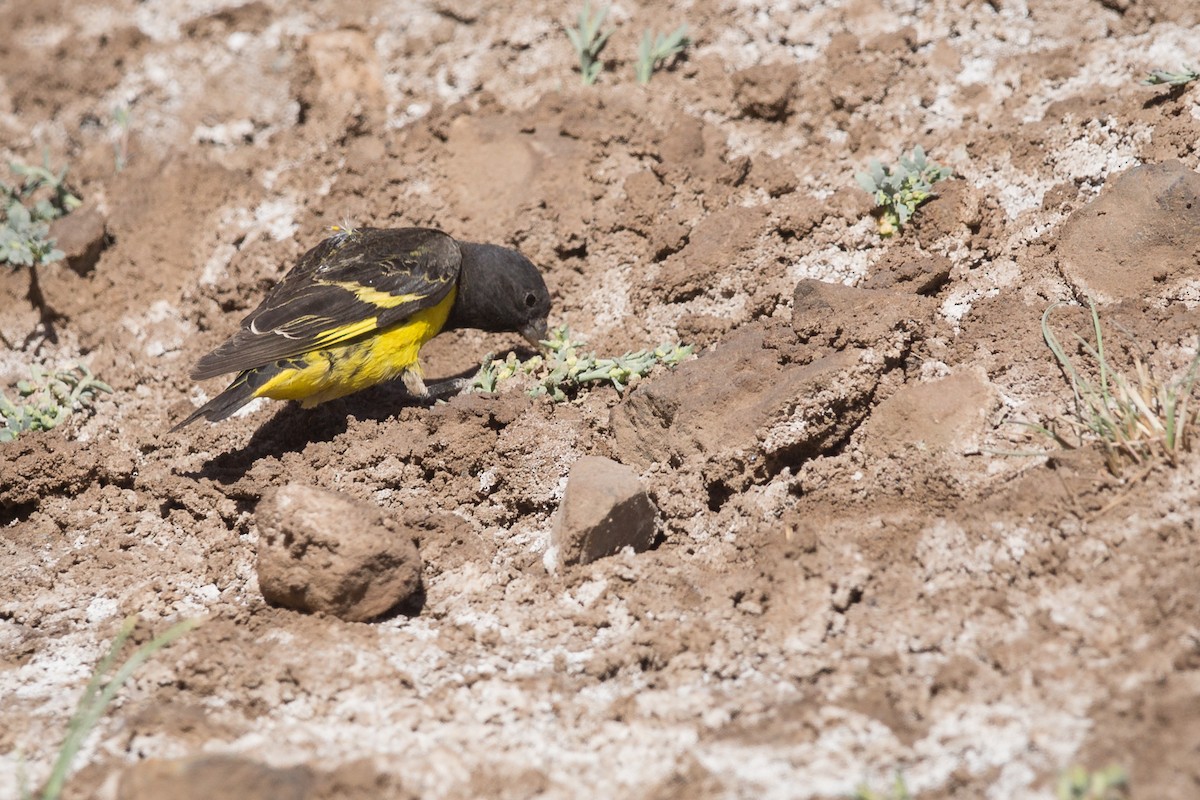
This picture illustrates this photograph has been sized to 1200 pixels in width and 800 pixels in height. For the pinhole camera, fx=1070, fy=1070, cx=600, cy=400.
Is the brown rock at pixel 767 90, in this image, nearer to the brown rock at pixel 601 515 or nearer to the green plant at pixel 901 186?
the green plant at pixel 901 186

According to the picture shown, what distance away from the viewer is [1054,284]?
14.3 feet

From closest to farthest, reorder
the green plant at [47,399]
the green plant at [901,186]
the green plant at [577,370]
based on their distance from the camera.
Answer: the green plant at [577,370], the green plant at [901,186], the green plant at [47,399]

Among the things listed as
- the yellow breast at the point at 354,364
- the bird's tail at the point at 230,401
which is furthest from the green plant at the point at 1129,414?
the bird's tail at the point at 230,401

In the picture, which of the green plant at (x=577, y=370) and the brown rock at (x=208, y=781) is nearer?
the brown rock at (x=208, y=781)

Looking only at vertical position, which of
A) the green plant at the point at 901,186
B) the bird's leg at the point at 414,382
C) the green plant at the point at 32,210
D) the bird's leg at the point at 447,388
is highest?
the green plant at the point at 32,210

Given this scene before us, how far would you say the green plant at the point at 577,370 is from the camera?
15.5 ft

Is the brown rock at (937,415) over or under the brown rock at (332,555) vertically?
under

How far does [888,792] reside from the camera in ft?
8.79

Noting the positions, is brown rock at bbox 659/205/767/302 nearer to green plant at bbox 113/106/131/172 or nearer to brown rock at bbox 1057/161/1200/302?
brown rock at bbox 1057/161/1200/302

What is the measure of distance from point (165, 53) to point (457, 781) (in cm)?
611

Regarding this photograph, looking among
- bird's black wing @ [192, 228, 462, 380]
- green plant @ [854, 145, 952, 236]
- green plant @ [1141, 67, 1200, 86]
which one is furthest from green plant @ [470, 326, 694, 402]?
green plant @ [1141, 67, 1200, 86]

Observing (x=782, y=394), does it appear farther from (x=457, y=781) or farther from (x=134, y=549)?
(x=134, y=549)

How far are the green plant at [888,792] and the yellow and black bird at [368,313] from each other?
302 cm

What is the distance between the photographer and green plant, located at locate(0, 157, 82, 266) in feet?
19.2
